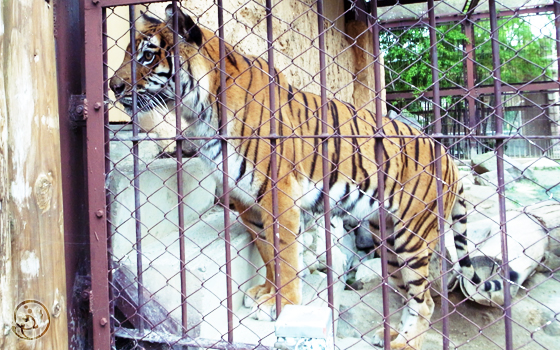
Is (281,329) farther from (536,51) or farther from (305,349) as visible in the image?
(536,51)

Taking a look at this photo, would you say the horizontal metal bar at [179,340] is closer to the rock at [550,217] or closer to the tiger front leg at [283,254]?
the tiger front leg at [283,254]

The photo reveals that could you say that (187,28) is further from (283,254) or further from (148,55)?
(283,254)

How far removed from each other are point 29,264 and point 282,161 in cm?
162

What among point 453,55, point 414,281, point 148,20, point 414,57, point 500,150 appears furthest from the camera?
point 453,55

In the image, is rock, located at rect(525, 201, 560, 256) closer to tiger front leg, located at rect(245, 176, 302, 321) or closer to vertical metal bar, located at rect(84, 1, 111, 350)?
tiger front leg, located at rect(245, 176, 302, 321)

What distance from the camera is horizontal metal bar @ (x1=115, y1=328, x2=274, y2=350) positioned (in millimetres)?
1956

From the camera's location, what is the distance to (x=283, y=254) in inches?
111

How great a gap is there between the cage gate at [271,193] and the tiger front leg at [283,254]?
0.04 ft

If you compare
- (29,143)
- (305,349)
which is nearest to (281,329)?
(305,349)

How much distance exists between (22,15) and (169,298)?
1.39 metres

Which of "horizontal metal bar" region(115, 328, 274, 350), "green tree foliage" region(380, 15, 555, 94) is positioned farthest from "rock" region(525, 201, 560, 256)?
"green tree foliage" region(380, 15, 555, 94)

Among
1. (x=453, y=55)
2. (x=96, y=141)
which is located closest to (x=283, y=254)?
(x=96, y=141)

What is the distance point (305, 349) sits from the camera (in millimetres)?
1421

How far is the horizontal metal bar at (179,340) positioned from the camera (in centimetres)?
196
